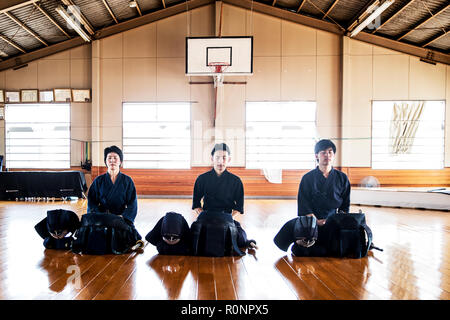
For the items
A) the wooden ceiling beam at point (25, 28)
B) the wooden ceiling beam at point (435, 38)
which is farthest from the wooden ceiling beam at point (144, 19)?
the wooden ceiling beam at point (435, 38)

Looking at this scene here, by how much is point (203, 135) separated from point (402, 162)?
4.81 meters

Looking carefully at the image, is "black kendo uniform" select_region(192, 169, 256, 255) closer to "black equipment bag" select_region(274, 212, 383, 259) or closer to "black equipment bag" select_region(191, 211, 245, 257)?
"black equipment bag" select_region(191, 211, 245, 257)

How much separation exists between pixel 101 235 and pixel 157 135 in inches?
190

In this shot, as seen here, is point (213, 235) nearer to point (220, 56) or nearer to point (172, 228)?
point (172, 228)

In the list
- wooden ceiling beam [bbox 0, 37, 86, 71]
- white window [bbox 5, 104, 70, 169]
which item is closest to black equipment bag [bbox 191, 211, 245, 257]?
white window [bbox 5, 104, 70, 169]

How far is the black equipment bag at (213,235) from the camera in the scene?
242 cm

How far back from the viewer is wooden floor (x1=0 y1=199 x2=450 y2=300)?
5.55 ft

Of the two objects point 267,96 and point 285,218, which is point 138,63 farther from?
point 285,218

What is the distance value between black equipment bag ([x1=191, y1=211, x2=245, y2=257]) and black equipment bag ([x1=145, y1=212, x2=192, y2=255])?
3.3 inches

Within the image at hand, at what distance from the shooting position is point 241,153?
6.92 meters

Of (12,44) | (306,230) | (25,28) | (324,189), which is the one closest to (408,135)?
(324,189)

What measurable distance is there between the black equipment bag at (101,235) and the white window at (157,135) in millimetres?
4554

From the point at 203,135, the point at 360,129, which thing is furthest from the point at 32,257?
the point at 360,129

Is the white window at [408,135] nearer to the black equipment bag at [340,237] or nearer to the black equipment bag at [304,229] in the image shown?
the black equipment bag at [340,237]
